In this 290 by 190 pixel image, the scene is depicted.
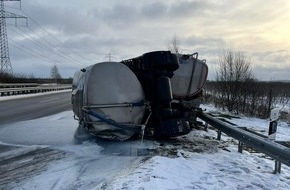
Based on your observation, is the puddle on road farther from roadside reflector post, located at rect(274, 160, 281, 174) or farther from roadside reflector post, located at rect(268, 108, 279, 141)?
roadside reflector post, located at rect(274, 160, 281, 174)

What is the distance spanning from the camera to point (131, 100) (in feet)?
29.9

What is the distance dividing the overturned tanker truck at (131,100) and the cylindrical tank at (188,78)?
85cm

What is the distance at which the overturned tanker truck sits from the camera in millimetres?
8852

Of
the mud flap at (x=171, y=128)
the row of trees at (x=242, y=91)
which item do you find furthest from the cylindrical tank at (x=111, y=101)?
the row of trees at (x=242, y=91)

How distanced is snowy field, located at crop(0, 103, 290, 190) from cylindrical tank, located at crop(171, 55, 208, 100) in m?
1.43

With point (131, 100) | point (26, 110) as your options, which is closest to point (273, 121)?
point (131, 100)

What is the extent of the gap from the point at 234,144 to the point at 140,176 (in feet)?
15.6

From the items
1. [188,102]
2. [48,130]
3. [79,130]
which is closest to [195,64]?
[188,102]

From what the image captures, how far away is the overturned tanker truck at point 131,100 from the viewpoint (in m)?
8.85

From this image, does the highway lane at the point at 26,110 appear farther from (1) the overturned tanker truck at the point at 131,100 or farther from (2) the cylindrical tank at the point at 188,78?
(2) the cylindrical tank at the point at 188,78

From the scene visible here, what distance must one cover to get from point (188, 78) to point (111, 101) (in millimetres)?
3054

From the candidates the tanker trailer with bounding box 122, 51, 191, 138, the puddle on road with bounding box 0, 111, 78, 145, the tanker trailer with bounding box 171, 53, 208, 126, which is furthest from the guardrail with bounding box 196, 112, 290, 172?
the puddle on road with bounding box 0, 111, 78, 145

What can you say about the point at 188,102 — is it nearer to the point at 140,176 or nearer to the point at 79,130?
the point at 79,130

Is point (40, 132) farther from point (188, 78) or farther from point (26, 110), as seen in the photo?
point (26, 110)
